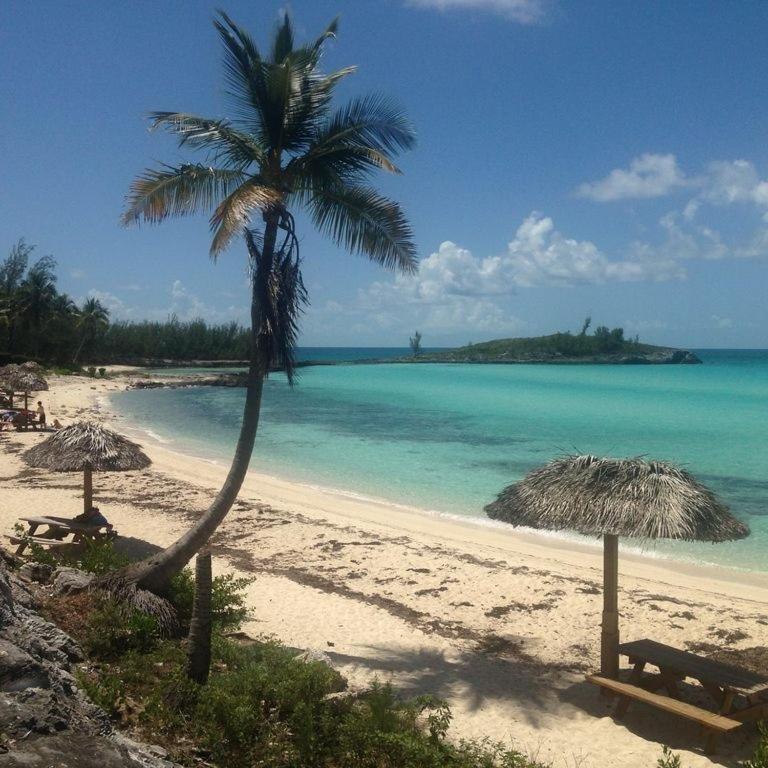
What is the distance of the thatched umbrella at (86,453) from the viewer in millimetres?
9711

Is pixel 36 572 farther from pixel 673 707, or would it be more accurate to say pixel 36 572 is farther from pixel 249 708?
pixel 673 707

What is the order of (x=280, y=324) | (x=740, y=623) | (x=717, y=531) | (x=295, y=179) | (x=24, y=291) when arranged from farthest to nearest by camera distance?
1. (x=24, y=291)
2. (x=740, y=623)
3. (x=295, y=179)
4. (x=280, y=324)
5. (x=717, y=531)

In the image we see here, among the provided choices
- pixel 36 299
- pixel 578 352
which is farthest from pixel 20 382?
pixel 578 352

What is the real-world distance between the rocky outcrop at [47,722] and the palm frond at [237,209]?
3.46 m

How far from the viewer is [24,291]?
4559 cm

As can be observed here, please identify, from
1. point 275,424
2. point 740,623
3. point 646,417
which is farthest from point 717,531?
point 646,417

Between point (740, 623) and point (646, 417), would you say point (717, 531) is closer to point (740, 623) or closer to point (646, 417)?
point (740, 623)

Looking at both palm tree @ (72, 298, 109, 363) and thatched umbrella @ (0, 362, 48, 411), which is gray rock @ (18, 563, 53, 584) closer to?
thatched umbrella @ (0, 362, 48, 411)

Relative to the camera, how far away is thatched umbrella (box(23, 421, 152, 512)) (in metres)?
9.71

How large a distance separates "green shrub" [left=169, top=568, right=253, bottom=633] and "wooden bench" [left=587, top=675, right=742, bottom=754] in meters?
3.77

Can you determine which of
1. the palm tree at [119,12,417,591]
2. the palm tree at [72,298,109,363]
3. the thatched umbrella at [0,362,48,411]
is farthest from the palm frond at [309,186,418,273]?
the palm tree at [72,298,109,363]

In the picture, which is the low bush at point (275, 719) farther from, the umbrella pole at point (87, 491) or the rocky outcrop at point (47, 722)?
the umbrella pole at point (87, 491)

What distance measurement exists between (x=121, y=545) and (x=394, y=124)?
23.6ft

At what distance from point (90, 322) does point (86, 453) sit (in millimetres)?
50189
